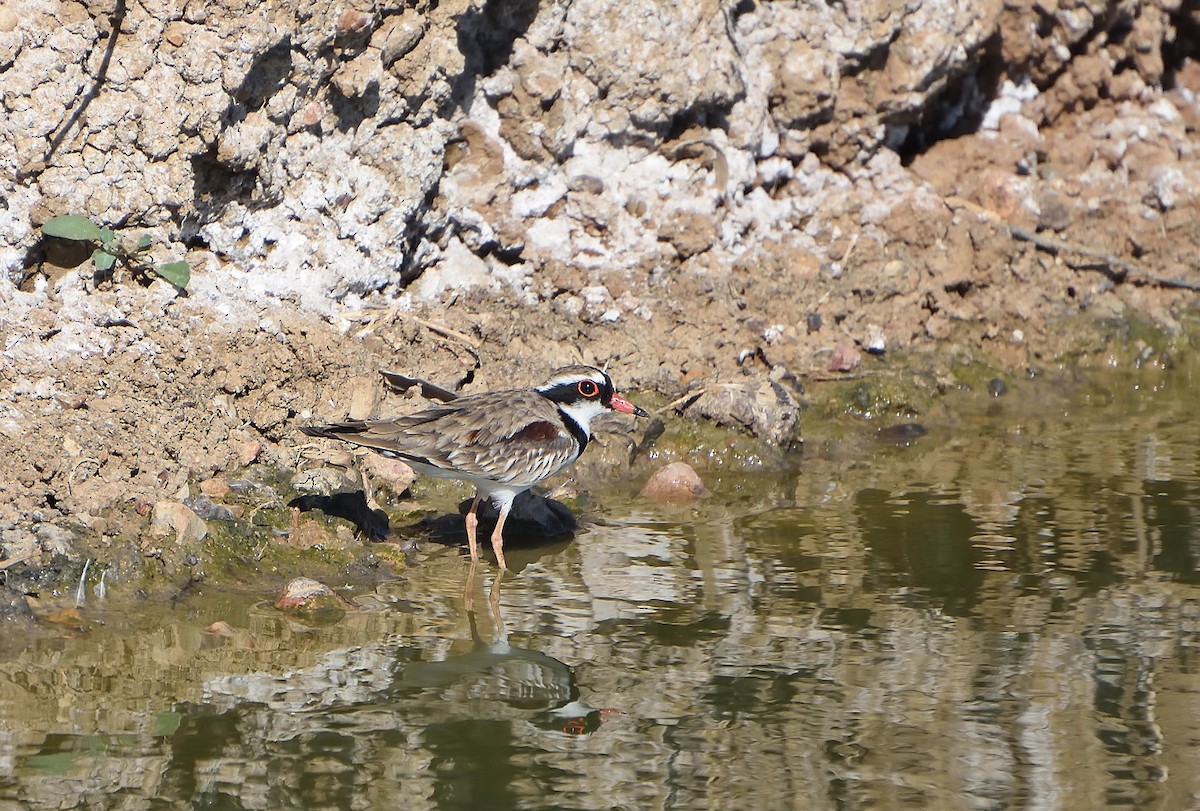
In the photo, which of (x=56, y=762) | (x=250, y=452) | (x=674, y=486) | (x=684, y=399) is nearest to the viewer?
(x=56, y=762)

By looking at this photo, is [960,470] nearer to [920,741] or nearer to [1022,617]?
[1022,617]

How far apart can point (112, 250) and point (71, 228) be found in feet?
0.86

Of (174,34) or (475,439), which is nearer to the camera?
(475,439)

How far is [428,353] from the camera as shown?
9.34 meters

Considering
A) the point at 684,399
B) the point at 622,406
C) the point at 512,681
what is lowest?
the point at 512,681

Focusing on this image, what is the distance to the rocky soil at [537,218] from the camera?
808cm

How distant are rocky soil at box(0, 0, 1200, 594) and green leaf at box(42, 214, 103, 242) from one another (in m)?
0.08

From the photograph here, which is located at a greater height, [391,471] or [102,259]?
[102,259]

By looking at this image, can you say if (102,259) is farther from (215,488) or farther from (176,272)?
(215,488)

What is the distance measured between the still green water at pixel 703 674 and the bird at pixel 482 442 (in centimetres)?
37

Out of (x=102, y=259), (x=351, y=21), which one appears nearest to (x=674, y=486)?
(x=351, y=21)

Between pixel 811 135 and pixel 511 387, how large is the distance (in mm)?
3474

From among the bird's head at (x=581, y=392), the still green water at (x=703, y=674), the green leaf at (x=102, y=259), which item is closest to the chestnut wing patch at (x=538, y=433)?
the bird's head at (x=581, y=392)

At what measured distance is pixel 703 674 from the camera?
6.39 m
